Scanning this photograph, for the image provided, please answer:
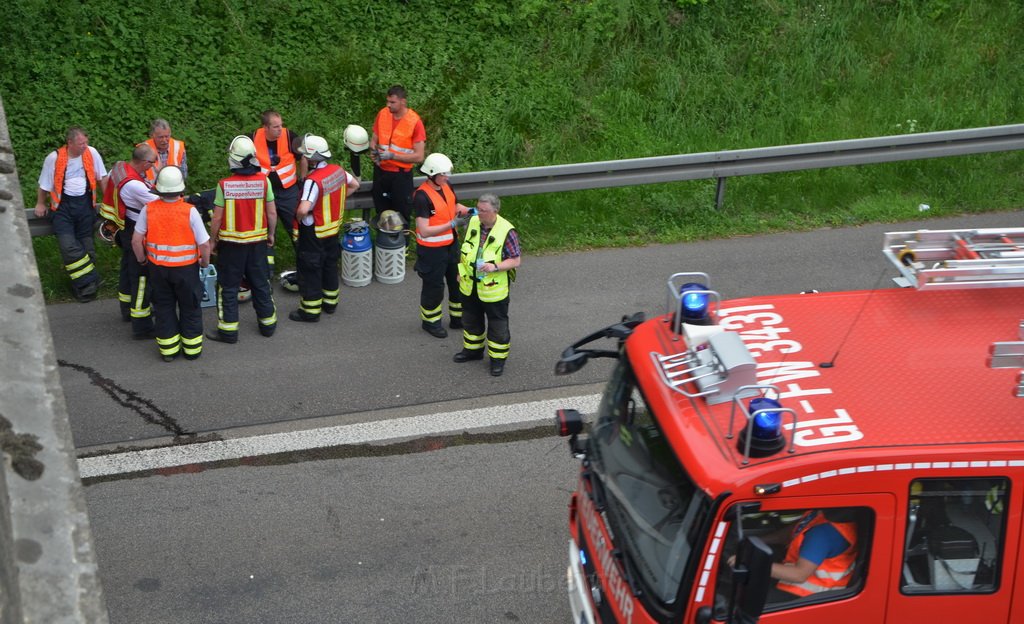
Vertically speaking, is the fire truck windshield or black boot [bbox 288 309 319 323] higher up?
the fire truck windshield

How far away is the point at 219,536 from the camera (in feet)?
25.0

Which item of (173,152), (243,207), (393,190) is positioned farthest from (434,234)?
(173,152)

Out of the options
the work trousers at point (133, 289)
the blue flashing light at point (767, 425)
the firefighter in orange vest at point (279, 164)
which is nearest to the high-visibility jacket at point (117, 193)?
the work trousers at point (133, 289)

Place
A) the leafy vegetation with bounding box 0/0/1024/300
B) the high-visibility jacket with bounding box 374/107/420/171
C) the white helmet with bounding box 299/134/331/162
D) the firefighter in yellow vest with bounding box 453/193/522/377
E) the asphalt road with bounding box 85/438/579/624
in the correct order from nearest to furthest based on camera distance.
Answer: the asphalt road with bounding box 85/438/579/624
the firefighter in yellow vest with bounding box 453/193/522/377
the white helmet with bounding box 299/134/331/162
the high-visibility jacket with bounding box 374/107/420/171
the leafy vegetation with bounding box 0/0/1024/300

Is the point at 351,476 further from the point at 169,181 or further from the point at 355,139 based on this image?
the point at 355,139

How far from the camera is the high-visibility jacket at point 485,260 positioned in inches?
369

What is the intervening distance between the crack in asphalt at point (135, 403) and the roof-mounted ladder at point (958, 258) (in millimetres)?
5331

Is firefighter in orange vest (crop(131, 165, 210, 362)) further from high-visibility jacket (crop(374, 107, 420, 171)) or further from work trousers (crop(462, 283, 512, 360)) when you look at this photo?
high-visibility jacket (crop(374, 107, 420, 171))

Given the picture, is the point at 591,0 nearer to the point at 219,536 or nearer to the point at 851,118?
the point at 851,118

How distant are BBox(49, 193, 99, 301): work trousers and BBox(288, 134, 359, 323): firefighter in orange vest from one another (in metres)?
1.98

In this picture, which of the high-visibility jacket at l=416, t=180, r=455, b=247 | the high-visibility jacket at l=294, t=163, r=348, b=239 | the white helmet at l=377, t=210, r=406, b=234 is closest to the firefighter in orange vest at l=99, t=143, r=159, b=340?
the high-visibility jacket at l=294, t=163, r=348, b=239

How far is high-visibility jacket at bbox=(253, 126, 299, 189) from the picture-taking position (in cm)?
1119

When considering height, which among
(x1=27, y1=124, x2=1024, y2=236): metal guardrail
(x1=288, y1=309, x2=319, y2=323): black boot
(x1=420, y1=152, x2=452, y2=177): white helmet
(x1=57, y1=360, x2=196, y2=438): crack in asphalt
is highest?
(x1=420, y1=152, x2=452, y2=177): white helmet

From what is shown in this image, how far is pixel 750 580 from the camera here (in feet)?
15.0
